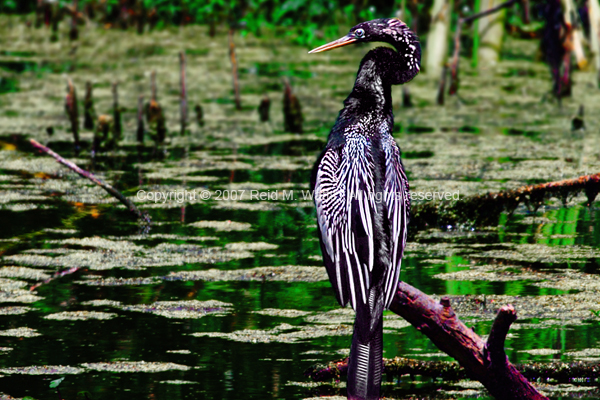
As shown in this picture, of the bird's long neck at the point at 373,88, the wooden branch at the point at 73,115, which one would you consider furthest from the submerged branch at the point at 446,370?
the wooden branch at the point at 73,115

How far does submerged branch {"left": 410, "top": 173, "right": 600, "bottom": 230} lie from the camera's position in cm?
583

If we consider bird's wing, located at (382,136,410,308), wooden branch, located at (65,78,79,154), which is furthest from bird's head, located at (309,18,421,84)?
wooden branch, located at (65,78,79,154)

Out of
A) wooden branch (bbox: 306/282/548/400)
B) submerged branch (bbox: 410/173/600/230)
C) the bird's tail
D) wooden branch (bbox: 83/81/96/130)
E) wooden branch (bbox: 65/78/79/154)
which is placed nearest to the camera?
the bird's tail

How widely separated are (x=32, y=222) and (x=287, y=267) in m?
1.77

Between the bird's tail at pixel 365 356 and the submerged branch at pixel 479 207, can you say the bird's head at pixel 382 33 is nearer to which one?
the bird's tail at pixel 365 356

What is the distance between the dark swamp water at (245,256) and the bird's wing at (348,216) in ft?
2.33

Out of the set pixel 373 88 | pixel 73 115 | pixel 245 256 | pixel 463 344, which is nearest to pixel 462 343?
pixel 463 344

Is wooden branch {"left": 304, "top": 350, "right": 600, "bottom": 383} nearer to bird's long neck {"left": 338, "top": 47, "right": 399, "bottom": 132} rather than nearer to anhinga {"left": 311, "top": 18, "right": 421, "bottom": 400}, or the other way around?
anhinga {"left": 311, "top": 18, "right": 421, "bottom": 400}

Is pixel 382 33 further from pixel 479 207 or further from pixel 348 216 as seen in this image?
pixel 479 207

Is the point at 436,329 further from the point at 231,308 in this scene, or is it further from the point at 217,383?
the point at 231,308

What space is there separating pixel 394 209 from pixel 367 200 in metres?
0.09

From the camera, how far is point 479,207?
6246 millimetres

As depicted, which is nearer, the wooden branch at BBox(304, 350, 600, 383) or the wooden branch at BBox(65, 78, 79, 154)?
the wooden branch at BBox(304, 350, 600, 383)

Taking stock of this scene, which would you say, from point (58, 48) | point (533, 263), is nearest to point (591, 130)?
point (533, 263)
